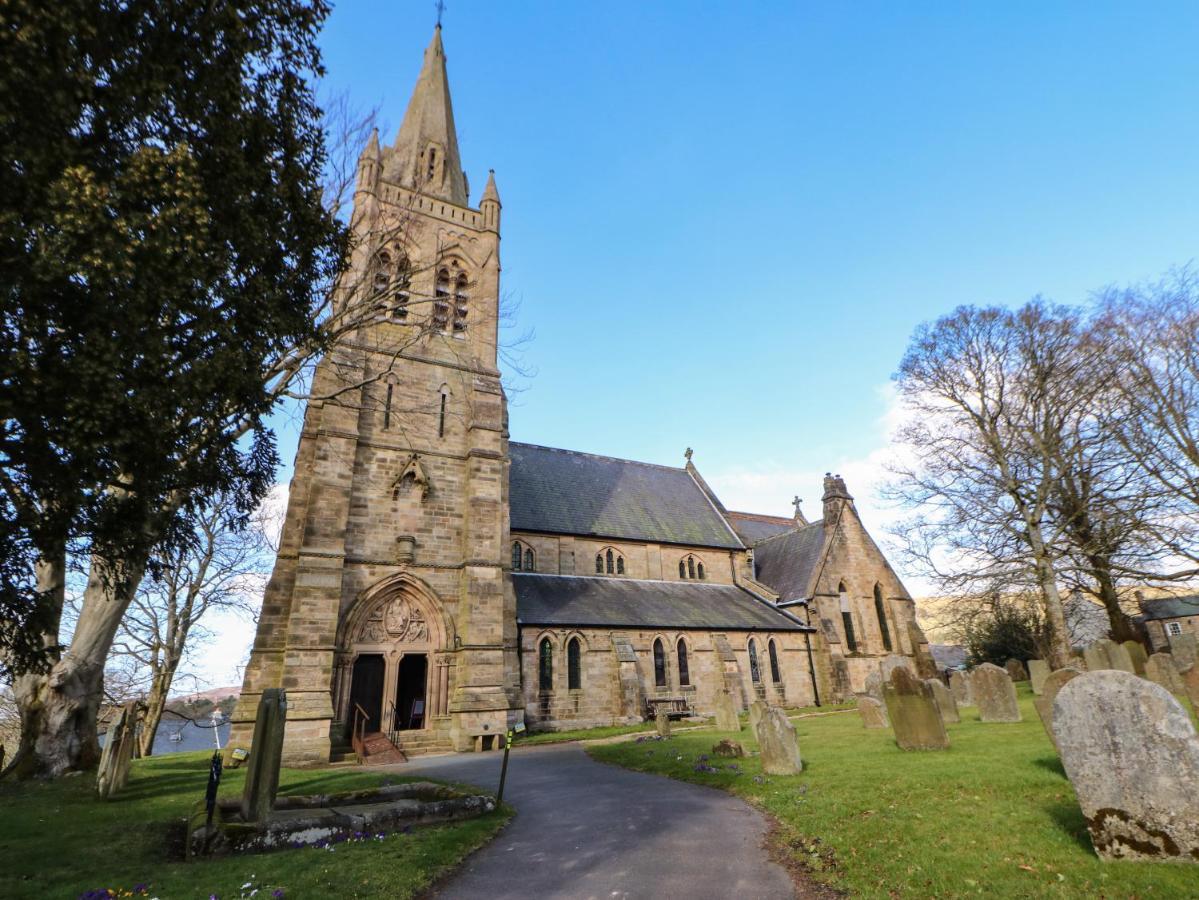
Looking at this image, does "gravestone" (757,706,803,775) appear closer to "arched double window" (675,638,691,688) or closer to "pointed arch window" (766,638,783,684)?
"arched double window" (675,638,691,688)

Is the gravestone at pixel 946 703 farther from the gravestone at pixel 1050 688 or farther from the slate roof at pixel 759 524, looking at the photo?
the slate roof at pixel 759 524

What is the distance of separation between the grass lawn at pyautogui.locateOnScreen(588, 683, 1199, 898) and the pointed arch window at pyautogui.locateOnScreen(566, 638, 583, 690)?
1101 centimetres

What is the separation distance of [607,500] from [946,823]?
2483 centimetres

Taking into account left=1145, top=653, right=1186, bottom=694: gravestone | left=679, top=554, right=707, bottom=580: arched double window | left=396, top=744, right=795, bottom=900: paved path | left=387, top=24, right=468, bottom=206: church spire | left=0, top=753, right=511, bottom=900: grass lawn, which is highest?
left=387, top=24, right=468, bottom=206: church spire

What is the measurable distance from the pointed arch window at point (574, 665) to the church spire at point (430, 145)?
19.7 m

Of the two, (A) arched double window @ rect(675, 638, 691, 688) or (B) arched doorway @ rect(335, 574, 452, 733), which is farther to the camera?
(A) arched double window @ rect(675, 638, 691, 688)

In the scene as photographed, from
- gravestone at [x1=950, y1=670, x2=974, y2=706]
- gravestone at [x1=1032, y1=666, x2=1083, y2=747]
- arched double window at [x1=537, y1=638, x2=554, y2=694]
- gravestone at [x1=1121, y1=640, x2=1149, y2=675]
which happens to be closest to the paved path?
gravestone at [x1=1032, y1=666, x2=1083, y2=747]

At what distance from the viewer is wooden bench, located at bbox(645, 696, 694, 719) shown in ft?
73.5

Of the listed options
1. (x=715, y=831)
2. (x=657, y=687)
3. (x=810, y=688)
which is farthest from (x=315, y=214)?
(x=810, y=688)

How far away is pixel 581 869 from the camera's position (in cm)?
610

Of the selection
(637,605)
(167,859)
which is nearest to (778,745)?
(167,859)

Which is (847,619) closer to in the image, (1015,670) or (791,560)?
(791,560)

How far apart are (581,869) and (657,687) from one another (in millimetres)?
18491

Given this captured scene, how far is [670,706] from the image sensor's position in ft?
75.3
